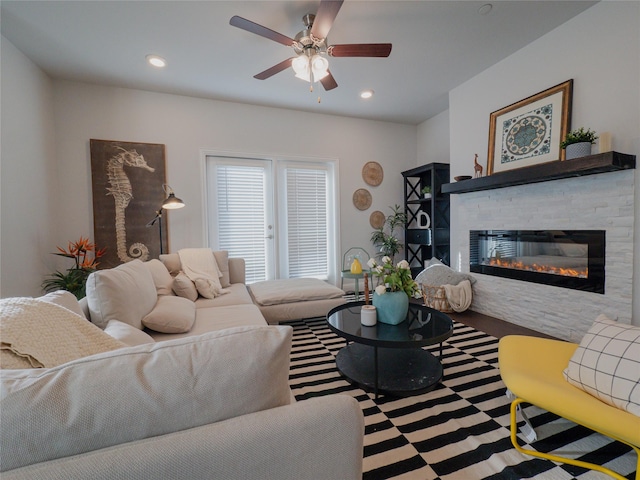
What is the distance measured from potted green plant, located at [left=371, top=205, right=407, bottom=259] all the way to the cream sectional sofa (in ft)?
13.0

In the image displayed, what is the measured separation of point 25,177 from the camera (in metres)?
2.59

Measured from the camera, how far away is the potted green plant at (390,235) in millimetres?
4531

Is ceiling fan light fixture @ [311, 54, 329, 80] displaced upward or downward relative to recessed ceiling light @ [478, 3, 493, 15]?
downward

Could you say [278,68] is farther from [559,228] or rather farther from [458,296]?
[458,296]

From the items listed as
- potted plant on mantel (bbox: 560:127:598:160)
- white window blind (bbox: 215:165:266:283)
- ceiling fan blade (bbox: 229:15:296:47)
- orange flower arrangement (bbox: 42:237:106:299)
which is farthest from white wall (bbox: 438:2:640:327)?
orange flower arrangement (bbox: 42:237:106:299)

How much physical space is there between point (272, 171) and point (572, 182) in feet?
11.0

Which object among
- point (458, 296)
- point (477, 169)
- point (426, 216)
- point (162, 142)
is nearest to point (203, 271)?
point (162, 142)

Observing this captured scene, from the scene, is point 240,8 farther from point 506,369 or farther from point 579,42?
point 506,369

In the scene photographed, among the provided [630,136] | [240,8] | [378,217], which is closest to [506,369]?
[630,136]

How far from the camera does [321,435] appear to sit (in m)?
0.64

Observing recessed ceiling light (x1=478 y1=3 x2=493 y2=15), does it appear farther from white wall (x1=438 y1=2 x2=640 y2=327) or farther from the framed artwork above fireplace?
the framed artwork above fireplace

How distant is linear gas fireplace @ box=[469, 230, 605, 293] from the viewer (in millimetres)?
2326

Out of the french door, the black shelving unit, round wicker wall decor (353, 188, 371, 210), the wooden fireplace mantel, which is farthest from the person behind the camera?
round wicker wall decor (353, 188, 371, 210)

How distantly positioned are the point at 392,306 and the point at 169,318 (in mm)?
1420
